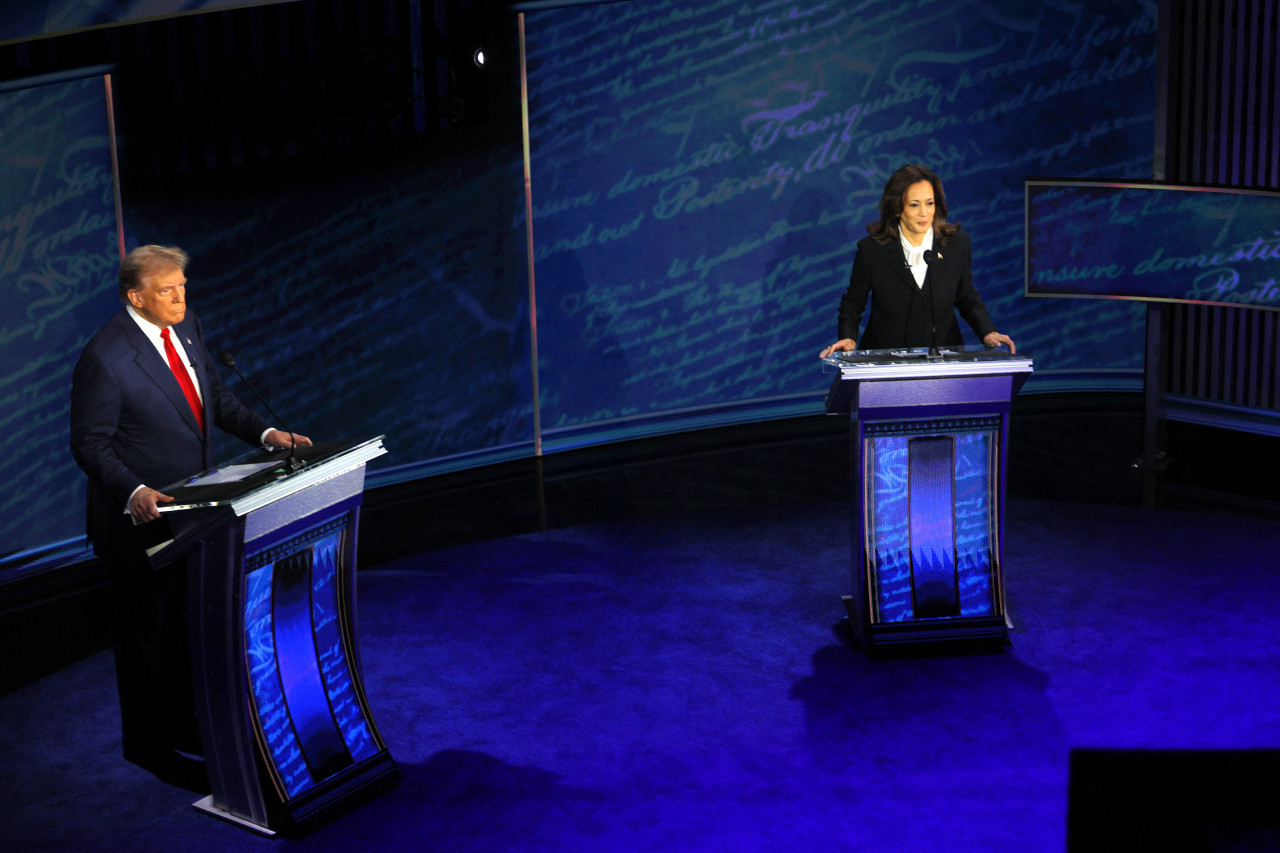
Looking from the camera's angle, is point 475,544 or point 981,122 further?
point 981,122

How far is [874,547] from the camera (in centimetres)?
414

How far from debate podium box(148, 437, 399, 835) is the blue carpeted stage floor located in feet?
0.39

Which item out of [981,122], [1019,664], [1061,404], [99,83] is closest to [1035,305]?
[1061,404]

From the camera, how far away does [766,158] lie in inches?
257

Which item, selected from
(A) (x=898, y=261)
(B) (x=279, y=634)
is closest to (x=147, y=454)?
(B) (x=279, y=634)

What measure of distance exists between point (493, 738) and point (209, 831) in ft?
2.77

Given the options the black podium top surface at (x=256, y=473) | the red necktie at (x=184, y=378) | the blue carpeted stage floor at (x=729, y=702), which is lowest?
the blue carpeted stage floor at (x=729, y=702)

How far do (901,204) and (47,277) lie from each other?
314 centimetres

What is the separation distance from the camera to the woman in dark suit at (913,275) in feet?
14.1

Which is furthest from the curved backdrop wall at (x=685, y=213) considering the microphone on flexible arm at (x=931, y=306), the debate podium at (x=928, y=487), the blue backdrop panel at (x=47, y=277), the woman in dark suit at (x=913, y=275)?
the debate podium at (x=928, y=487)

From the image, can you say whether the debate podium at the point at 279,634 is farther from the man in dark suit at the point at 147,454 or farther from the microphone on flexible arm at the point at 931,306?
the microphone on flexible arm at the point at 931,306

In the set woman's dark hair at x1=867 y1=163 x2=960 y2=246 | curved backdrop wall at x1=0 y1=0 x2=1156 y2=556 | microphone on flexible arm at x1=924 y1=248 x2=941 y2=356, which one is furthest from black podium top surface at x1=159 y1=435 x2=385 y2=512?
curved backdrop wall at x1=0 y1=0 x2=1156 y2=556

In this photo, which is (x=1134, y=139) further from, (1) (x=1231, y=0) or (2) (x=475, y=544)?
(2) (x=475, y=544)

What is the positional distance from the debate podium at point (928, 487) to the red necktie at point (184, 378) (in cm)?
183
